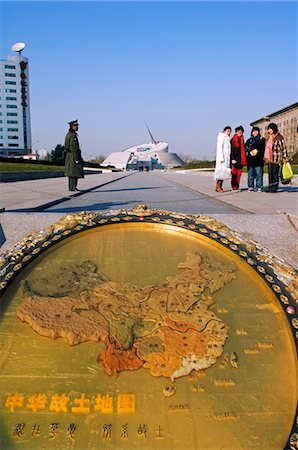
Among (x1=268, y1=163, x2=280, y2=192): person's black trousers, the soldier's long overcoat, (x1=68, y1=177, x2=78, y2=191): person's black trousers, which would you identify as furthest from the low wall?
(x1=268, y1=163, x2=280, y2=192): person's black trousers

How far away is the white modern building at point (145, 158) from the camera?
73938mm

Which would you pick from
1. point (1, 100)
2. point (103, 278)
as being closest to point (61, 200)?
point (103, 278)

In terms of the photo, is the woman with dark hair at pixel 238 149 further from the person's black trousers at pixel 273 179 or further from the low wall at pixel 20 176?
the low wall at pixel 20 176

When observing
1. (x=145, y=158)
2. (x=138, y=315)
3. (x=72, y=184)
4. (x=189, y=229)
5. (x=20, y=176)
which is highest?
(x=145, y=158)

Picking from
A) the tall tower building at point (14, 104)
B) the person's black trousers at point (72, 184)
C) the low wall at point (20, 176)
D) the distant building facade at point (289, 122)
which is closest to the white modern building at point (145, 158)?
the tall tower building at point (14, 104)

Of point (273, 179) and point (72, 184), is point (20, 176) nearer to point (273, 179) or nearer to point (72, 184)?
point (72, 184)

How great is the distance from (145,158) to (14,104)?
31.0 meters

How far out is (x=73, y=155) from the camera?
5797 millimetres

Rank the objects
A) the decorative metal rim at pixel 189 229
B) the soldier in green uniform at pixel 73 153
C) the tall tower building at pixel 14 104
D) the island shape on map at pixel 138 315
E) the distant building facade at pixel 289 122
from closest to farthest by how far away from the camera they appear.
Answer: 1. the island shape on map at pixel 138 315
2. the decorative metal rim at pixel 189 229
3. the soldier in green uniform at pixel 73 153
4. the distant building facade at pixel 289 122
5. the tall tower building at pixel 14 104

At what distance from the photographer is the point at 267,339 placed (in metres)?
1.15

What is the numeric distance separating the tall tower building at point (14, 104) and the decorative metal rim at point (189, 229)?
187 ft

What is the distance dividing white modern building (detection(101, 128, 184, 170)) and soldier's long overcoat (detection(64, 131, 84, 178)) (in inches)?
2578

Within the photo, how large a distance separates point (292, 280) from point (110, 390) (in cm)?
71

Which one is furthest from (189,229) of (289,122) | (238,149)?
(289,122)
